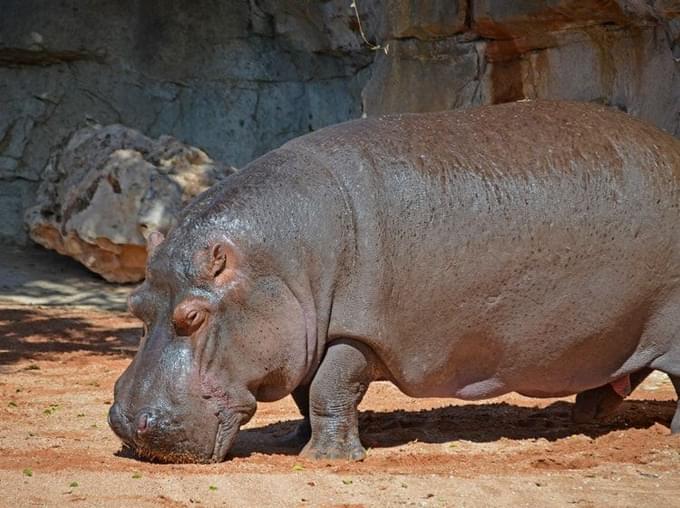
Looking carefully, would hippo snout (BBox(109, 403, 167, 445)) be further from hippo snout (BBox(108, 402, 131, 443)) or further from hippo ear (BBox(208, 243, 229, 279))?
hippo ear (BBox(208, 243, 229, 279))

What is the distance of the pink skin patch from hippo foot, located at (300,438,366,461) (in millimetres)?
1405

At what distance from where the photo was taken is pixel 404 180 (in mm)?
5852

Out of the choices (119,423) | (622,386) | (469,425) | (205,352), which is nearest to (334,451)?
(205,352)

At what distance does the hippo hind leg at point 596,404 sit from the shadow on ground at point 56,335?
12.3ft

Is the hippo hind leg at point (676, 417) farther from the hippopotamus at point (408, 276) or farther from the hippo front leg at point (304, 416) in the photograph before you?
the hippo front leg at point (304, 416)

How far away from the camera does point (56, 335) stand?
10102 millimetres

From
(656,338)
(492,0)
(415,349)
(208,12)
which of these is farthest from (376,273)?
(208,12)

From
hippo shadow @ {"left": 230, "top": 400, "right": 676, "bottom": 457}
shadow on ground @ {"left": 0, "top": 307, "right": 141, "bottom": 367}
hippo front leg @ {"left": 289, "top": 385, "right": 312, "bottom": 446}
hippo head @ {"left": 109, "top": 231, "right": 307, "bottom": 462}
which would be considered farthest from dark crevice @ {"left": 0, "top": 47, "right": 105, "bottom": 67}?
hippo head @ {"left": 109, "top": 231, "right": 307, "bottom": 462}

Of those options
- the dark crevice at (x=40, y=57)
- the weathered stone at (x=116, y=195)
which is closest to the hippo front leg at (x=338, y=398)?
the weathered stone at (x=116, y=195)

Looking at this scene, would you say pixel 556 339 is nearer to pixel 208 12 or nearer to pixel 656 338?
pixel 656 338

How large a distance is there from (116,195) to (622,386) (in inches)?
258

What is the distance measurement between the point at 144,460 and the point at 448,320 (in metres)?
1.45

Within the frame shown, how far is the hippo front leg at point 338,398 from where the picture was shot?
5750mm

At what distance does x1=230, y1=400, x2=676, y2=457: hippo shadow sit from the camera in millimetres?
6348
